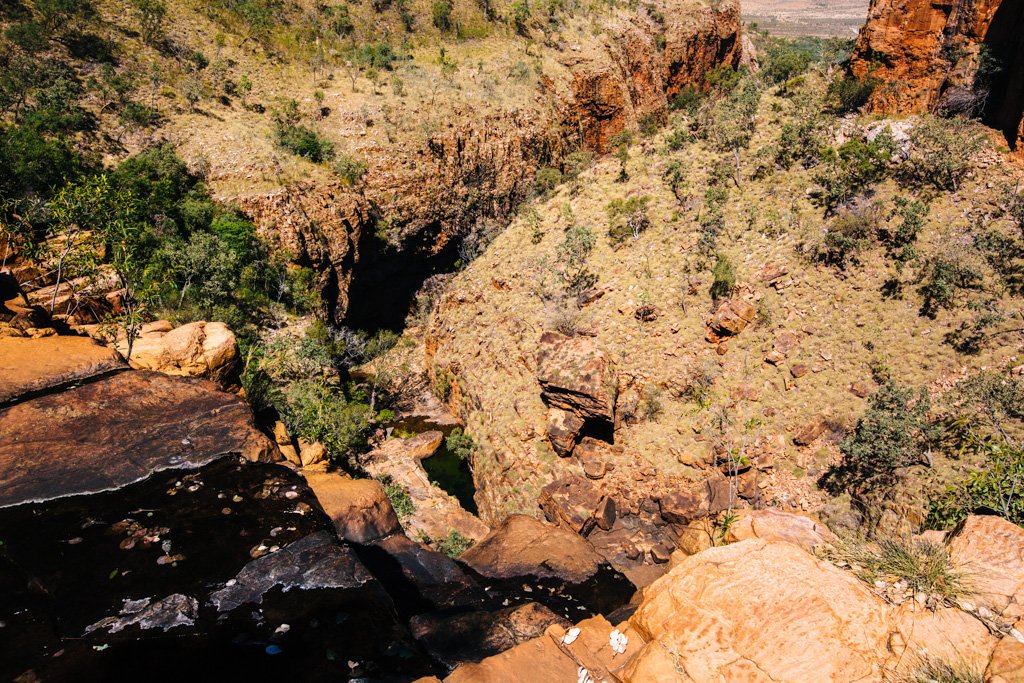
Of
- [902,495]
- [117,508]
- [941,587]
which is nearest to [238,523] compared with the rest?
[117,508]

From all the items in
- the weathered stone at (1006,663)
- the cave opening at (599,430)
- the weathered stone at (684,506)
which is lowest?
the weathered stone at (684,506)

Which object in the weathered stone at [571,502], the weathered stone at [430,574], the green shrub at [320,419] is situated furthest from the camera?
the green shrub at [320,419]

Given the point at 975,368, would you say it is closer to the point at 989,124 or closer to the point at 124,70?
the point at 989,124

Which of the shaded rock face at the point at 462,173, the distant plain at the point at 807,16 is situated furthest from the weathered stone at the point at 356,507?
the distant plain at the point at 807,16

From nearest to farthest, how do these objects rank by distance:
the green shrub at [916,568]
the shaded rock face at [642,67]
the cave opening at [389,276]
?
the green shrub at [916,568] → the cave opening at [389,276] → the shaded rock face at [642,67]

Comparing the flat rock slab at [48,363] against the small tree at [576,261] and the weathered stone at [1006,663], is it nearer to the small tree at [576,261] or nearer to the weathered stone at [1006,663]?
the weathered stone at [1006,663]

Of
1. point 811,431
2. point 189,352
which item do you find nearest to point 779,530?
point 811,431
